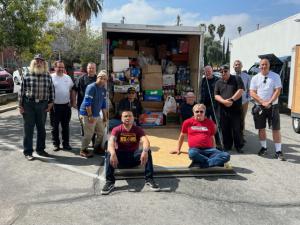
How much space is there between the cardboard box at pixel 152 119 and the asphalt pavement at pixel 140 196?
2.80 metres

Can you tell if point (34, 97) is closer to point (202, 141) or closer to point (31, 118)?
point (31, 118)

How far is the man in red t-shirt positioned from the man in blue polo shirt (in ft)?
5.54

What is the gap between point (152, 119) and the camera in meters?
9.83

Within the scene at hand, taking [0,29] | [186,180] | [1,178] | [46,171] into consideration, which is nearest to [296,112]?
[186,180]

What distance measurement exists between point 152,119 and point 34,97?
12.3ft

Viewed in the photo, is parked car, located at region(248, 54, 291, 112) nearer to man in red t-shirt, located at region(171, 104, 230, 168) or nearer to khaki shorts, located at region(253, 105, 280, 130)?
khaki shorts, located at region(253, 105, 280, 130)

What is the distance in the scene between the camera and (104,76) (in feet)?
22.7

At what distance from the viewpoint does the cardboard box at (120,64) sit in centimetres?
966

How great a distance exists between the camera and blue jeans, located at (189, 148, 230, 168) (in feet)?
20.0

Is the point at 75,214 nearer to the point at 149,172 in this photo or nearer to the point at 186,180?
the point at 149,172

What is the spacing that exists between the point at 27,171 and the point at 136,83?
4.22m

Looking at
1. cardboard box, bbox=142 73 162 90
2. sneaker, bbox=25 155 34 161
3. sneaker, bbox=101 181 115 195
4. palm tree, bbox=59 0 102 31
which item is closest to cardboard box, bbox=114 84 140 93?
cardboard box, bbox=142 73 162 90

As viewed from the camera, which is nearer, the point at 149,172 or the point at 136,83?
the point at 149,172

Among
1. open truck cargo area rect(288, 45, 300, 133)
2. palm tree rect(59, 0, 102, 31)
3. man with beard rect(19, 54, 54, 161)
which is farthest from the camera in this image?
palm tree rect(59, 0, 102, 31)
